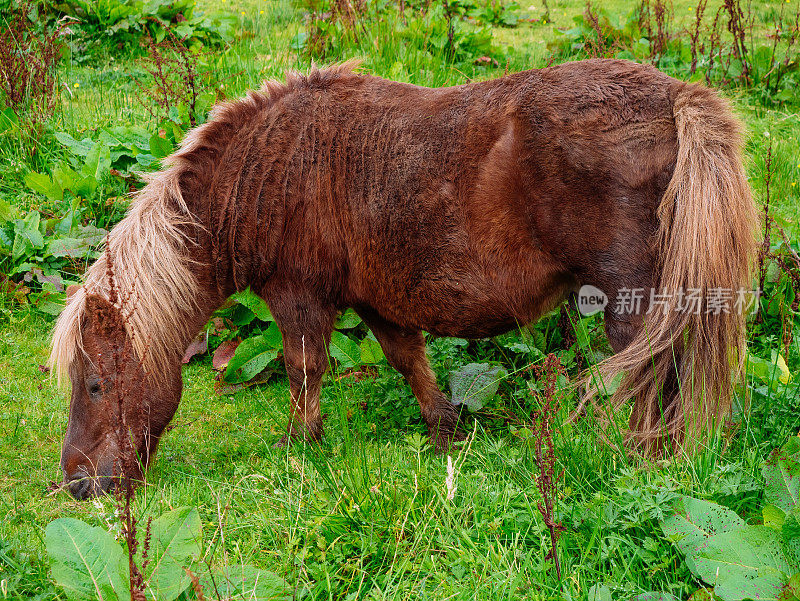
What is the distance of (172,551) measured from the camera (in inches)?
90.1

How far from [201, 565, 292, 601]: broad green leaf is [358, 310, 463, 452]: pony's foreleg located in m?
1.88

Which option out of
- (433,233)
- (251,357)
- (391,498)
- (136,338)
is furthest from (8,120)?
(391,498)

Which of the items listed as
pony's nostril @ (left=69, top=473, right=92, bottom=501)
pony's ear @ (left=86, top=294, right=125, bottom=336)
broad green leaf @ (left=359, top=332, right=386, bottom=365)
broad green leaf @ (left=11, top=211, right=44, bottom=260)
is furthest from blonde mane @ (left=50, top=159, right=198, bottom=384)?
broad green leaf @ (left=11, top=211, right=44, bottom=260)

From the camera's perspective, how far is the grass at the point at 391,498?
7.75ft

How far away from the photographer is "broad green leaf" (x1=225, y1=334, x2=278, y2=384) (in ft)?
15.1

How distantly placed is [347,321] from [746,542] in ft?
9.93

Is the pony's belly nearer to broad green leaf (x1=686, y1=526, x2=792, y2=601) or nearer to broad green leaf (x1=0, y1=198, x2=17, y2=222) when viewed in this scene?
broad green leaf (x1=686, y1=526, x2=792, y2=601)

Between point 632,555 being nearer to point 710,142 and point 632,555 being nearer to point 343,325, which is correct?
point 710,142

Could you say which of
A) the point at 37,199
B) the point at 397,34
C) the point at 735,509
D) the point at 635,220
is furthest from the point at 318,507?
the point at 397,34

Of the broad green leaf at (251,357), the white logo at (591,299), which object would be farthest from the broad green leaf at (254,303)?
the white logo at (591,299)

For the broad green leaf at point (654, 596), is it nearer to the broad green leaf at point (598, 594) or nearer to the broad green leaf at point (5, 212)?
the broad green leaf at point (598, 594)

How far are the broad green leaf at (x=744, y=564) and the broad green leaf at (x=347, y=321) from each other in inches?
115

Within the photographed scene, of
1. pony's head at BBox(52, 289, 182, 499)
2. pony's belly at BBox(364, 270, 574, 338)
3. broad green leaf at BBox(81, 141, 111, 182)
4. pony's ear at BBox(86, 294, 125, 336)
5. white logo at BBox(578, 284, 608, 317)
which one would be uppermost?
pony's ear at BBox(86, 294, 125, 336)

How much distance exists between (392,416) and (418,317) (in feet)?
3.27
